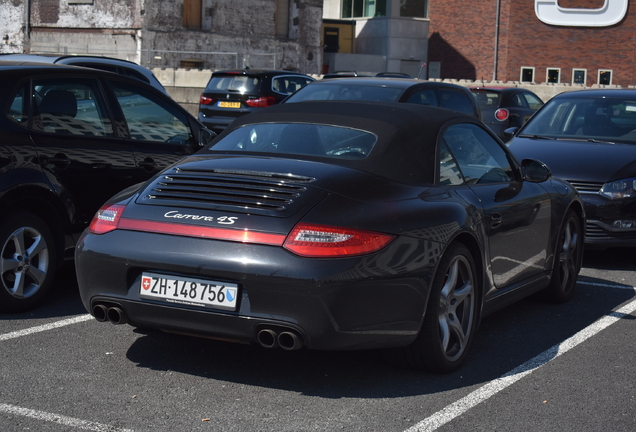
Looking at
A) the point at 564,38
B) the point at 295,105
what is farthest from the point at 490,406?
the point at 564,38

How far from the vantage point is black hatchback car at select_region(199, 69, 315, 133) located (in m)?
18.7

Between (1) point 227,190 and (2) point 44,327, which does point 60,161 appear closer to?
(2) point 44,327

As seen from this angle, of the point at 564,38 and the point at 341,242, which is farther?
the point at 564,38

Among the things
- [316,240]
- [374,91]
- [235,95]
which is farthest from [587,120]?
[235,95]

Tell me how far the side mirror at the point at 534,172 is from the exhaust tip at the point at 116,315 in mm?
2962

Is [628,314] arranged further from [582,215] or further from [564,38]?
[564,38]

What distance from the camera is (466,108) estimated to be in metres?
12.7

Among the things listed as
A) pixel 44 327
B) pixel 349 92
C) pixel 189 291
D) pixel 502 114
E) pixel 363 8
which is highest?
pixel 363 8

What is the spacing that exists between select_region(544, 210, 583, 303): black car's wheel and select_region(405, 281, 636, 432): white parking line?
419 millimetres

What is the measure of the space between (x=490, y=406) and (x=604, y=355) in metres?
1.35

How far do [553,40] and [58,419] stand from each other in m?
56.0

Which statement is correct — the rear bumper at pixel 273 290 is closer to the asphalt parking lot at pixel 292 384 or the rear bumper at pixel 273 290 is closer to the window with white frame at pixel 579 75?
the asphalt parking lot at pixel 292 384

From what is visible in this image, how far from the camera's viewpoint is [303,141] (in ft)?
16.9

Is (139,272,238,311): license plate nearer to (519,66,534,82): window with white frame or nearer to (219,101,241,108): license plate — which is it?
(219,101,241,108): license plate
